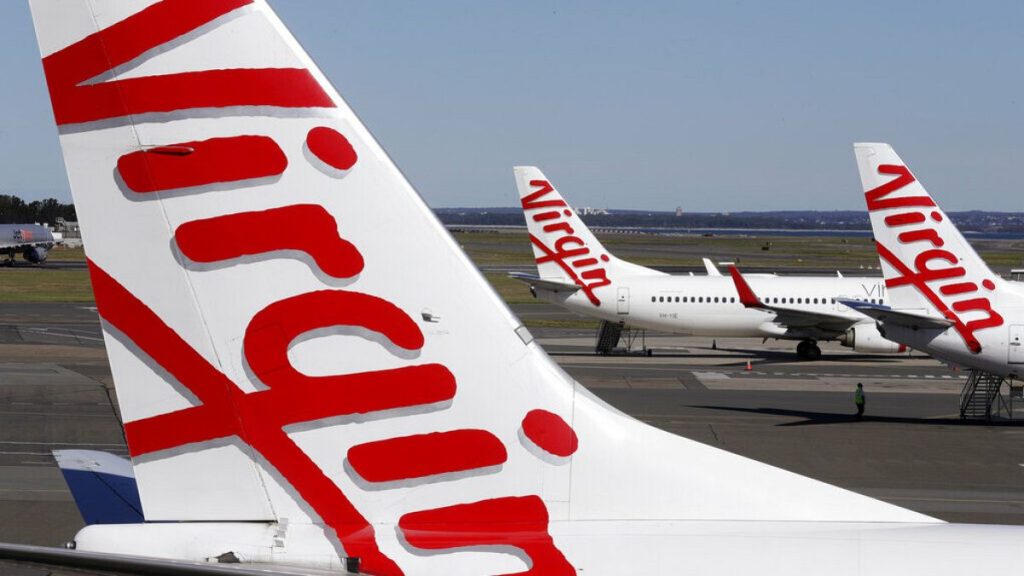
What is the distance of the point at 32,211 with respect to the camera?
565ft

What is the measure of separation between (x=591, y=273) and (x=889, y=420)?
16833 mm

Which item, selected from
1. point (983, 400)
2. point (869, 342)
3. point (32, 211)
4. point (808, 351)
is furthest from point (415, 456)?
point (32, 211)

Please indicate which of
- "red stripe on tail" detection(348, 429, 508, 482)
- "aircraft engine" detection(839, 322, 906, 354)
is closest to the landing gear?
"aircraft engine" detection(839, 322, 906, 354)

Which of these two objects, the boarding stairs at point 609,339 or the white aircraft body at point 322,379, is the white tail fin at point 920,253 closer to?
the white aircraft body at point 322,379

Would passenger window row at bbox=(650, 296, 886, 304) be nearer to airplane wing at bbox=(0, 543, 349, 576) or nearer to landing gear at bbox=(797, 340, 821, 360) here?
landing gear at bbox=(797, 340, 821, 360)

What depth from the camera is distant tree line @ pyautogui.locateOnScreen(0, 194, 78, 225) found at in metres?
169

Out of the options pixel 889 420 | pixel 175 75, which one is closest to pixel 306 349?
pixel 175 75

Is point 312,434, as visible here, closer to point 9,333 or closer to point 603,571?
point 603,571

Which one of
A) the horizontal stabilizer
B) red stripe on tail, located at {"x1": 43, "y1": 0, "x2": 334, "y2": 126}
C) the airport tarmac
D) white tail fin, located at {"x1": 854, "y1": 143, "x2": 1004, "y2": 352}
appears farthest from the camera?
white tail fin, located at {"x1": 854, "y1": 143, "x2": 1004, "y2": 352}

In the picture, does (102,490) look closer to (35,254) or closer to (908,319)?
(908,319)

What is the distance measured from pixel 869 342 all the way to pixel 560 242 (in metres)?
→ 13.0

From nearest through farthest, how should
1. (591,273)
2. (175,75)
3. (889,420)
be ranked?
(175,75) → (889,420) → (591,273)

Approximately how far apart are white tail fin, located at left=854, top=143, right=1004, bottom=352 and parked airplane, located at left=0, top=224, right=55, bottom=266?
89.2 metres

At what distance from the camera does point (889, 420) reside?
32.3 m
